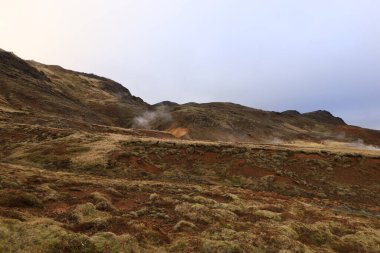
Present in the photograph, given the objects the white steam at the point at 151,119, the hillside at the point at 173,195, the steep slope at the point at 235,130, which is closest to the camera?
the hillside at the point at 173,195

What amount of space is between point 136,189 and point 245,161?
16.8m

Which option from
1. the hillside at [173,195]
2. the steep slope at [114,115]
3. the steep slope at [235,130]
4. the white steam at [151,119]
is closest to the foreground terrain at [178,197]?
the hillside at [173,195]

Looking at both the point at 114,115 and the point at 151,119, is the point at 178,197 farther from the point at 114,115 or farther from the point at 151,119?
the point at 151,119

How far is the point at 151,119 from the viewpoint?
114000mm

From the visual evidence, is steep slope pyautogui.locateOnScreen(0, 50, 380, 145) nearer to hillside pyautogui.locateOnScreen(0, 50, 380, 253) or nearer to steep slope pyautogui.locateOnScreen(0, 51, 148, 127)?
steep slope pyautogui.locateOnScreen(0, 51, 148, 127)

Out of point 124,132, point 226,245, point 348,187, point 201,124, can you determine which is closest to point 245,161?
point 348,187

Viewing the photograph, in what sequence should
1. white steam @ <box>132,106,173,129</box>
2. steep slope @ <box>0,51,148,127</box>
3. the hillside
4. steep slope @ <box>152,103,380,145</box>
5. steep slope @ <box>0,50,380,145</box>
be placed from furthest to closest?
white steam @ <box>132,106,173,129</box> < steep slope @ <box>152,103,380,145</box> < steep slope @ <box>0,50,380,145</box> < steep slope @ <box>0,51,148,127</box> < the hillside

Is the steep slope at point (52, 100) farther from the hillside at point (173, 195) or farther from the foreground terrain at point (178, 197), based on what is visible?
the foreground terrain at point (178, 197)

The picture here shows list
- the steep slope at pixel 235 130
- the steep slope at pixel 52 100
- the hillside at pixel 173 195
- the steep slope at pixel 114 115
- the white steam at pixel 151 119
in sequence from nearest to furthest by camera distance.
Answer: the hillside at pixel 173 195, the steep slope at pixel 52 100, the steep slope at pixel 114 115, the steep slope at pixel 235 130, the white steam at pixel 151 119

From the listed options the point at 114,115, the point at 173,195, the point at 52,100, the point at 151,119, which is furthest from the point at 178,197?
the point at 151,119

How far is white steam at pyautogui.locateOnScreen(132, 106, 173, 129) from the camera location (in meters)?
108

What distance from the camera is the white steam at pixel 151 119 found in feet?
356

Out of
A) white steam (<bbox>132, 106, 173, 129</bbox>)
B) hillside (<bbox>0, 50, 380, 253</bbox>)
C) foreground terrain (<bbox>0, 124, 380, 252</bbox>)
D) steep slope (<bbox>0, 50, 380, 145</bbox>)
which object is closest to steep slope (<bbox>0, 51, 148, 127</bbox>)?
steep slope (<bbox>0, 50, 380, 145</bbox>)

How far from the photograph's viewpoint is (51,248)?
16.2 m
